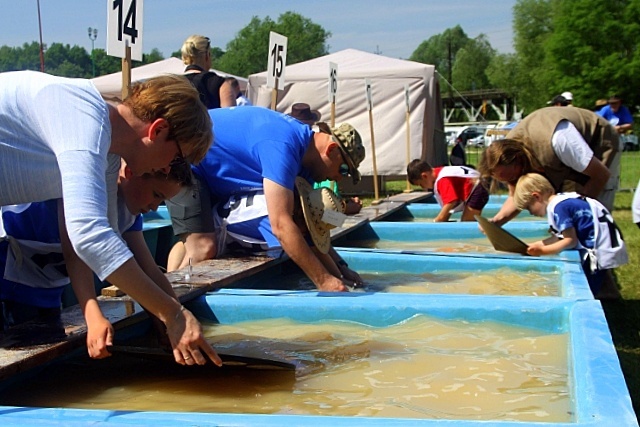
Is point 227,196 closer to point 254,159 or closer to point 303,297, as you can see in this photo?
point 254,159

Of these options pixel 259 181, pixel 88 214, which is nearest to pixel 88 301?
pixel 88 214

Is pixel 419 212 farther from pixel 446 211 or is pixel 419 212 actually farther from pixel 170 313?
pixel 170 313

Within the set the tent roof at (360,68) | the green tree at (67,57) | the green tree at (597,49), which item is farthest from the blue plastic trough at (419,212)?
the green tree at (67,57)

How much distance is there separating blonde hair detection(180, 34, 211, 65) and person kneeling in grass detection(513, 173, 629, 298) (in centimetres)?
258

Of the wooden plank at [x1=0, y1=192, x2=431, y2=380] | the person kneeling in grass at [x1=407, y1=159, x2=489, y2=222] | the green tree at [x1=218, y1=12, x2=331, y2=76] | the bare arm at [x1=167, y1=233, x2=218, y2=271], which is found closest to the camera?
the wooden plank at [x1=0, y1=192, x2=431, y2=380]

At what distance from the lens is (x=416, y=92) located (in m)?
12.8

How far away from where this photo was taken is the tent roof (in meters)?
13.0

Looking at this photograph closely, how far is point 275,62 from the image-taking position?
716cm

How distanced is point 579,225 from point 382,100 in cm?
896

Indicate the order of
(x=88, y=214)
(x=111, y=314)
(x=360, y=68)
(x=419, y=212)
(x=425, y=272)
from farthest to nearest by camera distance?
(x=360, y=68) → (x=419, y=212) → (x=425, y=272) → (x=111, y=314) → (x=88, y=214)

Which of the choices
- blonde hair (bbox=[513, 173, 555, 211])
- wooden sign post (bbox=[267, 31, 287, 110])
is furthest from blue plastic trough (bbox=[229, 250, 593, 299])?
wooden sign post (bbox=[267, 31, 287, 110])

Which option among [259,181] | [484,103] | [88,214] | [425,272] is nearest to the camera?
[88,214]

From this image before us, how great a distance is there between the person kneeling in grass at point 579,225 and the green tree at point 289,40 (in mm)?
65227

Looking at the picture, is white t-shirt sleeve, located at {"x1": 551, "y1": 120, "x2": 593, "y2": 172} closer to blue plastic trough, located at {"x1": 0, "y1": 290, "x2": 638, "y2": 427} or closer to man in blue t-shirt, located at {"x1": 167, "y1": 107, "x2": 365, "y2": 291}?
man in blue t-shirt, located at {"x1": 167, "y1": 107, "x2": 365, "y2": 291}
